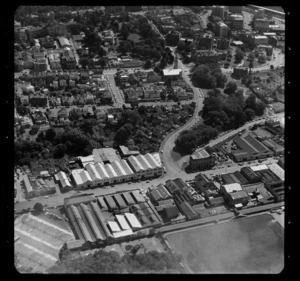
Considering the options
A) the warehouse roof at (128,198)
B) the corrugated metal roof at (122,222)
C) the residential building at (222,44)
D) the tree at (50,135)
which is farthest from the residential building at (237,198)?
the residential building at (222,44)

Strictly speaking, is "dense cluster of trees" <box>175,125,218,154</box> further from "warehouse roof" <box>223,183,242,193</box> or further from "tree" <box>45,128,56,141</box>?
"tree" <box>45,128,56,141</box>

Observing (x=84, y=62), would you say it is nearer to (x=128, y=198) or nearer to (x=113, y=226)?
(x=128, y=198)

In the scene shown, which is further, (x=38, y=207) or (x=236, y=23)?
(x=236, y=23)

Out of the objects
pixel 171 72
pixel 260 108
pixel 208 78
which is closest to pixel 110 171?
pixel 260 108

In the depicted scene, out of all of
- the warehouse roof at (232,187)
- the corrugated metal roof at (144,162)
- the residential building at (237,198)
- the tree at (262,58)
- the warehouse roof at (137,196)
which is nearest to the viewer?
the warehouse roof at (137,196)

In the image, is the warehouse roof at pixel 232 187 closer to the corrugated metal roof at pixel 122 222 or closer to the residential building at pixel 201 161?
the residential building at pixel 201 161
